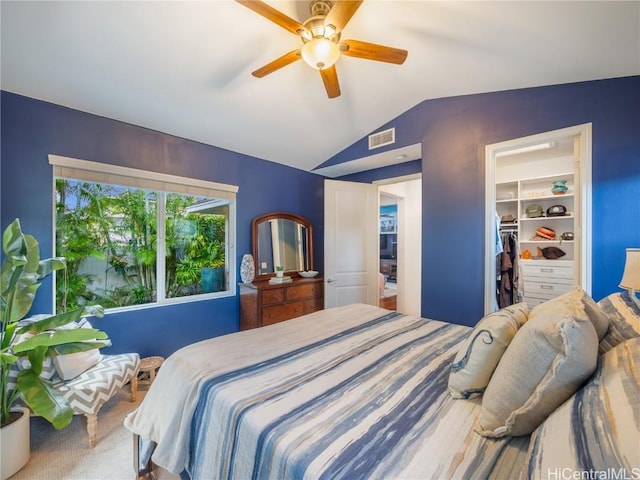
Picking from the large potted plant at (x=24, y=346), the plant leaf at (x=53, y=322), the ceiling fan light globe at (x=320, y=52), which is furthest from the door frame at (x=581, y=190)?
the plant leaf at (x=53, y=322)

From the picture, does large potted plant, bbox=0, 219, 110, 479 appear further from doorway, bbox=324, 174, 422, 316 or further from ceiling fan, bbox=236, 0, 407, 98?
doorway, bbox=324, 174, 422, 316

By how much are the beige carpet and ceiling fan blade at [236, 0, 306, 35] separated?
2.64 metres

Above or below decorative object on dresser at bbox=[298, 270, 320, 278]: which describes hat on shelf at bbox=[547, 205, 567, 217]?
above

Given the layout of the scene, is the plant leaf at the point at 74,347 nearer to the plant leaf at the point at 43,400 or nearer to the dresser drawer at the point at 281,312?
the plant leaf at the point at 43,400

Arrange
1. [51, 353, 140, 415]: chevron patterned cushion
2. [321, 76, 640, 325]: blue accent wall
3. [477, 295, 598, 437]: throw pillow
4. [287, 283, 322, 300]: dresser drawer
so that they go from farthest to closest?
[287, 283, 322, 300]: dresser drawer, [321, 76, 640, 325]: blue accent wall, [51, 353, 140, 415]: chevron patterned cushion, [477, 295, 598, 437]: throw pillow

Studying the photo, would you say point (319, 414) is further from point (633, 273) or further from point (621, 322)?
point (633, 273)

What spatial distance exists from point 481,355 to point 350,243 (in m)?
2.95

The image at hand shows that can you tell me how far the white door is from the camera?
3.80 meters

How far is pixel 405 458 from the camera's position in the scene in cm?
76

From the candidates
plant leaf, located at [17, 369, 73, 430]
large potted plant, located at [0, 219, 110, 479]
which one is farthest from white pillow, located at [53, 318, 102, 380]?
plant leaf, located at [17, 369, 73, 430]

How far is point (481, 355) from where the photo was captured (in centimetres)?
102

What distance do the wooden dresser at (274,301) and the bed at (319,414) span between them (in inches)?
63.6

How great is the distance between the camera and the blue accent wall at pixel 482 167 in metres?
2.00

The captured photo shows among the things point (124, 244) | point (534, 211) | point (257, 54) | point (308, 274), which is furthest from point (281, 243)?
point (534, 211)
